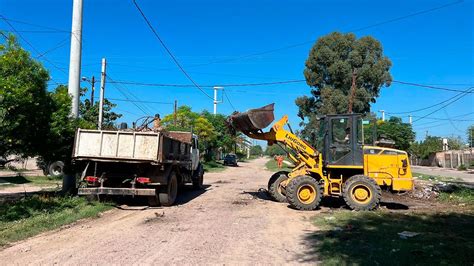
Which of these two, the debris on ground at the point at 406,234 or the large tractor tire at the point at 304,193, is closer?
the debris on ground at the point at 406,234

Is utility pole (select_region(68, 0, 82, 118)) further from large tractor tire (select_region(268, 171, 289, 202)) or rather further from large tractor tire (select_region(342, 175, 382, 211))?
large tractor tire (select_region(342, 175, 382, 211))

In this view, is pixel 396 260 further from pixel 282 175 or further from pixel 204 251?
pixel 282 175

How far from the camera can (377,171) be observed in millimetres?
12648

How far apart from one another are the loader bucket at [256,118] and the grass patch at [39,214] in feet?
15.9

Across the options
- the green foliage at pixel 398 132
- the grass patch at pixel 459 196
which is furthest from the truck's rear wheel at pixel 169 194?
the green foliage at pixel 398 132

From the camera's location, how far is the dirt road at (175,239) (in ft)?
21.2

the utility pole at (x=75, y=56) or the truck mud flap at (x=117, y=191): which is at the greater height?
the utility pole at (x=75, y=56)

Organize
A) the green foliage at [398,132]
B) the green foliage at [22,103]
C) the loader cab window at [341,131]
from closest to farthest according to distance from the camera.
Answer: the green foliage at [22,103]
the loader cab window at [341,131]
the green foliage at [398,132]

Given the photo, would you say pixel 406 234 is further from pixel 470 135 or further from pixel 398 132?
pixel 470 135

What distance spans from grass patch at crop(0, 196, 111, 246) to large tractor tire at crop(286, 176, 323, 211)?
5.37m

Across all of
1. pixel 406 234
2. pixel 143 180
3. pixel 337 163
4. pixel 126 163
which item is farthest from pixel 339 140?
pixel 126 163

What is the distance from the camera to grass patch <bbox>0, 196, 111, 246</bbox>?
814 centimetres

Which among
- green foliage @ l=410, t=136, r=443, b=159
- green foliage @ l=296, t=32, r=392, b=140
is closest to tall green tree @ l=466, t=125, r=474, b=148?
green foliage @ l=410, t=136, r=443, b=159

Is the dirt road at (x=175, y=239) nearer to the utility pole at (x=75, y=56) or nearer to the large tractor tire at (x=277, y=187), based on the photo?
the large tractor tire at (x=277, y=187)
